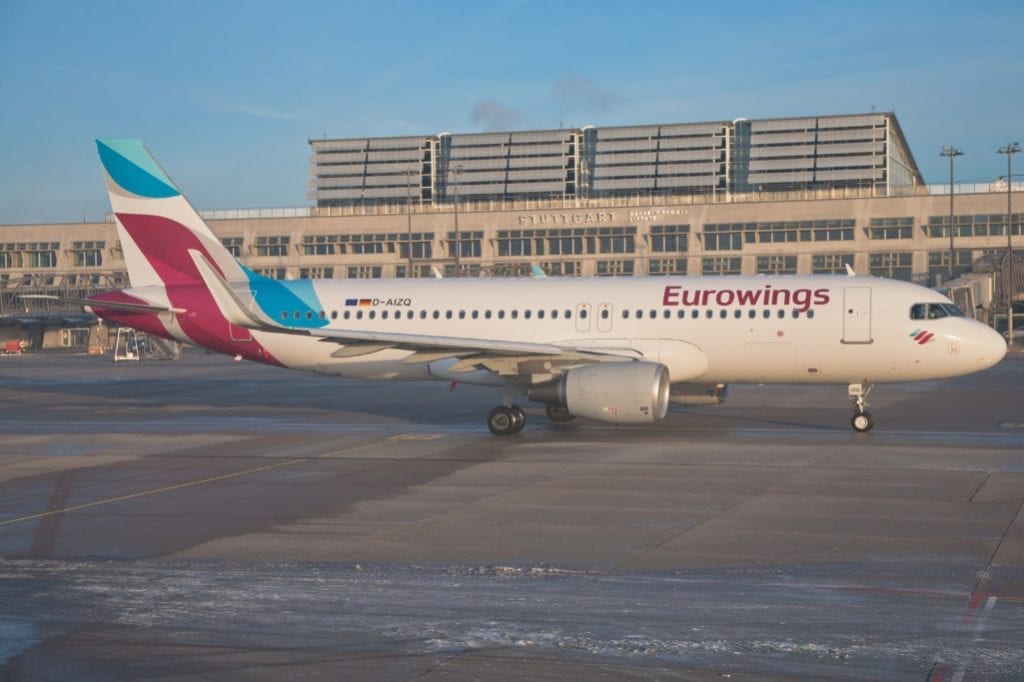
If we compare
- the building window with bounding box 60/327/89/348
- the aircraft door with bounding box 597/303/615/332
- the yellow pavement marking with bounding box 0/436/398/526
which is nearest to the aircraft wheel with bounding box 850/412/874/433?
the aircraft door with bounding box 597/303/615/332

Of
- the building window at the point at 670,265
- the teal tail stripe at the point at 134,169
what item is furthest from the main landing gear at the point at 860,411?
the building window at the point at 670,265

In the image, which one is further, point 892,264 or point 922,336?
point 892,264

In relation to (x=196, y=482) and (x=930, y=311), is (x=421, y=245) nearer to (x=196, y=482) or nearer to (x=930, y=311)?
(x=930, y=311)

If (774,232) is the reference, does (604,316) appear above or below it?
below

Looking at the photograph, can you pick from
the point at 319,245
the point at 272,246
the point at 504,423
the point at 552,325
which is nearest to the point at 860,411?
the point at 552,325

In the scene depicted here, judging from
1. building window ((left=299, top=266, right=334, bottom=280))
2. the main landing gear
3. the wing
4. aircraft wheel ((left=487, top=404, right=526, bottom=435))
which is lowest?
aircraft wheel ((left=487, top=404, right=526, bottom=435))

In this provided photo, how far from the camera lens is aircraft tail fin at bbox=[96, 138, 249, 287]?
29844mm

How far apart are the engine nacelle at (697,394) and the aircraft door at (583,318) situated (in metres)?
2.64

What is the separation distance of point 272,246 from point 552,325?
2474 inches

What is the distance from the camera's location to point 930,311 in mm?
25203

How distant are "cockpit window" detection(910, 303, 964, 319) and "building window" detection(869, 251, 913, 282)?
53166mm

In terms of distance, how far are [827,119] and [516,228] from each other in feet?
121

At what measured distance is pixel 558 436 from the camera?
25.6m

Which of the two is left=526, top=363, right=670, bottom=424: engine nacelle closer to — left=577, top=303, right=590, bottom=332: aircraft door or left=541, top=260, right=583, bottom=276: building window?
left=577, top=303, right=590, bottom=332: aircraft door
